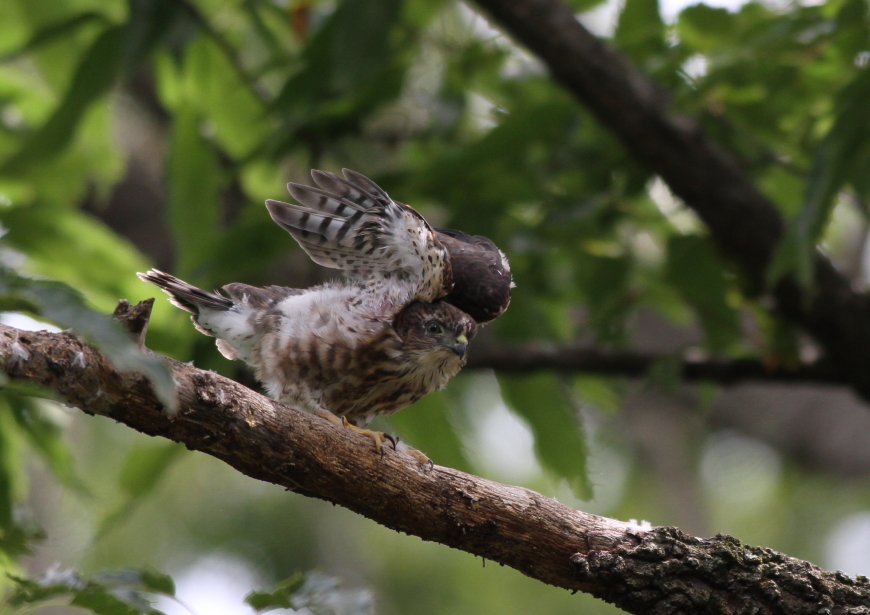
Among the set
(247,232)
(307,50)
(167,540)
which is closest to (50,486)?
(247,232)

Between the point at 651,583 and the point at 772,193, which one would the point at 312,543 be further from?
the point at 651,583

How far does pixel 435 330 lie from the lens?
3.77 metres

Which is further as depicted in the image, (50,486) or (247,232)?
(50,486)

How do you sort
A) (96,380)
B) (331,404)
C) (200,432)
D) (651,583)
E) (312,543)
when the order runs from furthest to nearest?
1. (312,543)
2. (331,404)
3. (651,583)
4. (200,432)
5. (96,380)

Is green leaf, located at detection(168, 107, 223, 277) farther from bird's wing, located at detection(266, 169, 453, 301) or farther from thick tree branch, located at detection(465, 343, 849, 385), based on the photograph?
thick tree branch, located at detection(465, 343, 849, 385)

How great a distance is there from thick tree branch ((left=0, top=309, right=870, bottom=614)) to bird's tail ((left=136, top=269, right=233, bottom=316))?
133 centimetres

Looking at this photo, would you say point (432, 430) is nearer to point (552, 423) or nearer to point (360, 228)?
point (552, 423)

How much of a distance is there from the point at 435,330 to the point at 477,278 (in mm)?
398

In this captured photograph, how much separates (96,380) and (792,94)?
3.62 meters

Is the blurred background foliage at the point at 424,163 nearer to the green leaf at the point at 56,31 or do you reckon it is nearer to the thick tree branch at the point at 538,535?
the green leaf at the point at 56,31

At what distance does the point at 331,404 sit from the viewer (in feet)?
12.2

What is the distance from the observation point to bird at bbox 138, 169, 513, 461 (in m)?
3.52

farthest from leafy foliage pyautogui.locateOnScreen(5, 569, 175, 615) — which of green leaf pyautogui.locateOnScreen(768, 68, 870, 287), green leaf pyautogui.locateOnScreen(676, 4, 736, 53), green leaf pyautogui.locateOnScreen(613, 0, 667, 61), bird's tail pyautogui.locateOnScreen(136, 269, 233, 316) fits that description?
green leaf pyautogui.locateOnScreen(613, 0, 667, 61)

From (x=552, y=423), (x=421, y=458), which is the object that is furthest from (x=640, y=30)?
(x=421, y=458)
